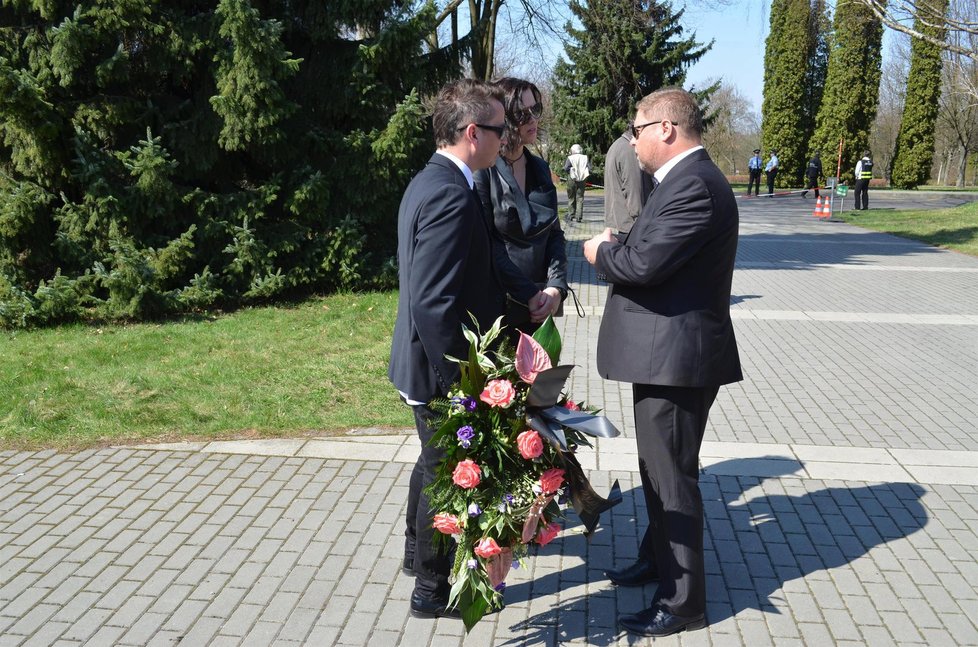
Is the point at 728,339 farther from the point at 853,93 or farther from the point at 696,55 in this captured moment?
the point at 853,93

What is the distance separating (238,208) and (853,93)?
3691cm

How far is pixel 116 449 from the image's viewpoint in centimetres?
510

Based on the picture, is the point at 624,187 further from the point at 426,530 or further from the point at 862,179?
the point at 862,179

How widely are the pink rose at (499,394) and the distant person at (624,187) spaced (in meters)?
4.27

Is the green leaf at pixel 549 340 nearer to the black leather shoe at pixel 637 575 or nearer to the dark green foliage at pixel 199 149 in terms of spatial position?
the black leather shoe at pixel 637 575

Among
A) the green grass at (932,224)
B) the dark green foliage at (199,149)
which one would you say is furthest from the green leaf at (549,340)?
the green grass at (932,224)

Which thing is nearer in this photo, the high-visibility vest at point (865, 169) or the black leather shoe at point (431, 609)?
the black leather shoe at point (431, 609)

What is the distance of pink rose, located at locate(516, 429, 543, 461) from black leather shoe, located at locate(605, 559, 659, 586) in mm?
1088

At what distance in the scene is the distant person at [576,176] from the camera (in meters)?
17.2

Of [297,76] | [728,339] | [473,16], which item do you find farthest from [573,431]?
[473,16]

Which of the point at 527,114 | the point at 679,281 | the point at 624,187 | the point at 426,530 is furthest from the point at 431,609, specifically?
the point at 624,187

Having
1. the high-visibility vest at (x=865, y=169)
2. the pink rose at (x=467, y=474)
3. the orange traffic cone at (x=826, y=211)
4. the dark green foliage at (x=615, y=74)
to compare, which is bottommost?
the orange traffic cone at (x=826, y=211)

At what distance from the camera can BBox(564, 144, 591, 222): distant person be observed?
17.2 metres

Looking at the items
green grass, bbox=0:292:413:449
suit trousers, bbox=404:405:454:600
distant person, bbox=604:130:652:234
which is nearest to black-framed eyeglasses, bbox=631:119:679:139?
suit trousers, bbox=404:405:454:600
